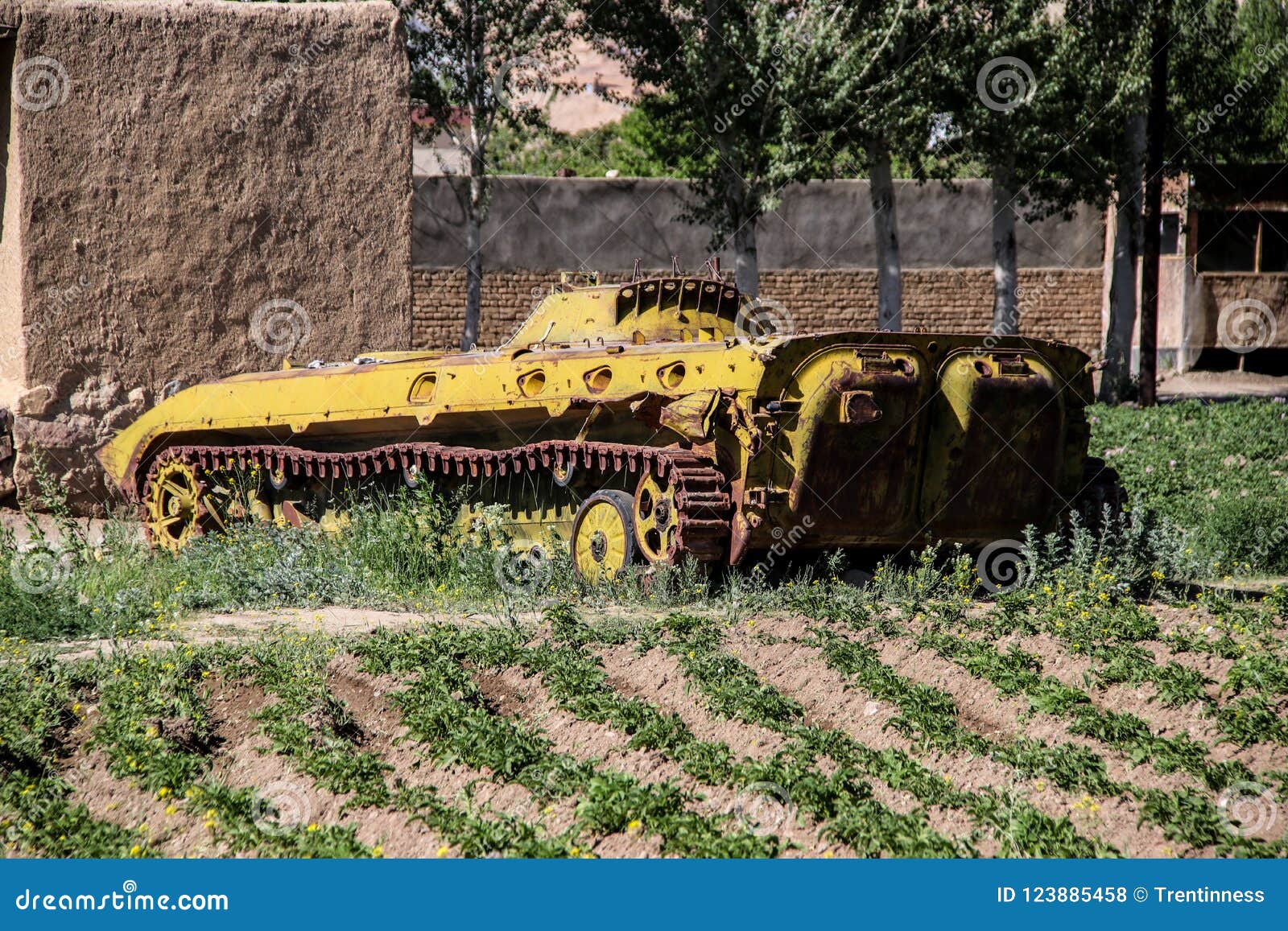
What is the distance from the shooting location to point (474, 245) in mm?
23422

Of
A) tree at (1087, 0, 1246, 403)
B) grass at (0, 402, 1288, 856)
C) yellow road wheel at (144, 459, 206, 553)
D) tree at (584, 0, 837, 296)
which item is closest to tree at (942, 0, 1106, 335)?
tree at (1087, 0, 1246, 403)

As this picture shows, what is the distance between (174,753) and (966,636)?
4.01m

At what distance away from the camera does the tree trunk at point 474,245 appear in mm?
23203

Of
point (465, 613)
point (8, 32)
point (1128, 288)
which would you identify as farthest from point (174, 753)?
point (1128, 288)

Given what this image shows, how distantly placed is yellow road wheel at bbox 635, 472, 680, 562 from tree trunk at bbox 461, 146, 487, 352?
14267mm

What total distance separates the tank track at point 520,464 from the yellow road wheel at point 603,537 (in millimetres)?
225

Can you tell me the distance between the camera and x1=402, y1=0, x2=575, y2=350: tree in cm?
2252

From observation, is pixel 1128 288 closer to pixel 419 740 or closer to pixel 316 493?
pixel 316 493

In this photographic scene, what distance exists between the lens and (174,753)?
601cm

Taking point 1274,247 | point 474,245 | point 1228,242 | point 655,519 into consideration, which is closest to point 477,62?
point 474,245

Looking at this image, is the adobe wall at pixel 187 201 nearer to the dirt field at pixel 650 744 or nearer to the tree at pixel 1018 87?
the dirt field at pixel 650 744

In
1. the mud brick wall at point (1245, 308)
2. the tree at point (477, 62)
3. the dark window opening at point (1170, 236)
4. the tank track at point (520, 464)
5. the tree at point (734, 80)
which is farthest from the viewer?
the dark window opening at point (1170, 236)

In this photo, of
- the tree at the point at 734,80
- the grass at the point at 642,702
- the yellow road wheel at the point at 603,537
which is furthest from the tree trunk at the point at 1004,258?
the yellow road wheel at the point at 603,537

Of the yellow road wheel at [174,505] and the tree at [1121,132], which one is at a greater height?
the tree at [1121,132]
